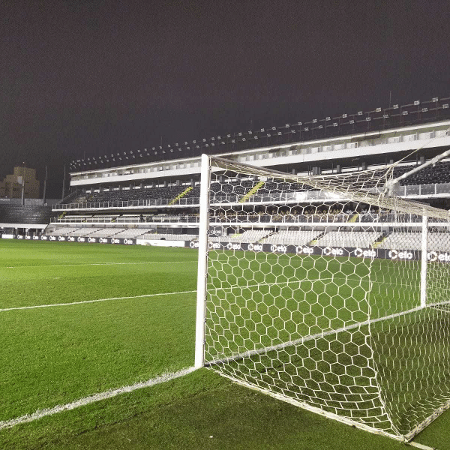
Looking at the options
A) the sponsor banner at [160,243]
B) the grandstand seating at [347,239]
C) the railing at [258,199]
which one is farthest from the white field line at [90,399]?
the sponsor banner at [160,243]

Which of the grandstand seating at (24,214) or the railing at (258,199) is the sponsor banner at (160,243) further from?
the grandstand seating at (24,214)

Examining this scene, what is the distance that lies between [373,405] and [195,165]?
1678 inches

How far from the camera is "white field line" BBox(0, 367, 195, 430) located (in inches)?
99.0

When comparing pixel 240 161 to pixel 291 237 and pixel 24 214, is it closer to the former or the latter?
pixel 291 237

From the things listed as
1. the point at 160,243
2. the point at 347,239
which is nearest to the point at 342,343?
the point at 347,239

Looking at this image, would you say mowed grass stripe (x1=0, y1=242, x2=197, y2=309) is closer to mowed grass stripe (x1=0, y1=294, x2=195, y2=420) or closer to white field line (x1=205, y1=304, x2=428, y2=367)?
mowed grass stripe (x1=0, y1=294, x2=195, y2=420)

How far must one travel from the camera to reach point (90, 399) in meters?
2.87

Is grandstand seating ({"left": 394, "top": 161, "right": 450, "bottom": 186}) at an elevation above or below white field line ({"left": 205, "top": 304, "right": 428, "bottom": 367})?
above

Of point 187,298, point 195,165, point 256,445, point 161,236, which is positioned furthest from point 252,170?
point 195,165

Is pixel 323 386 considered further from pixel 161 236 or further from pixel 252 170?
pixel 161 236

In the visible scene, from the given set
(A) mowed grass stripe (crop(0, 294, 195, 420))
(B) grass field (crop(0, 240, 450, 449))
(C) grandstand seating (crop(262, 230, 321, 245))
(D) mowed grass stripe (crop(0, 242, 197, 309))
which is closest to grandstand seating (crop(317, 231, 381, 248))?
(C) grandstand seating (crop(262, 230, 321, 245))

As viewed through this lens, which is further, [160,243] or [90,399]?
[160,243]

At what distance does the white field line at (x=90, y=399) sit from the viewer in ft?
8.25

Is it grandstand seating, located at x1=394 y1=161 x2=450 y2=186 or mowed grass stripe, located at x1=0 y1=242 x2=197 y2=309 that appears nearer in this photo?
mowed grass stripe, located at x1=0 y1=242 x2=197 y2=309
